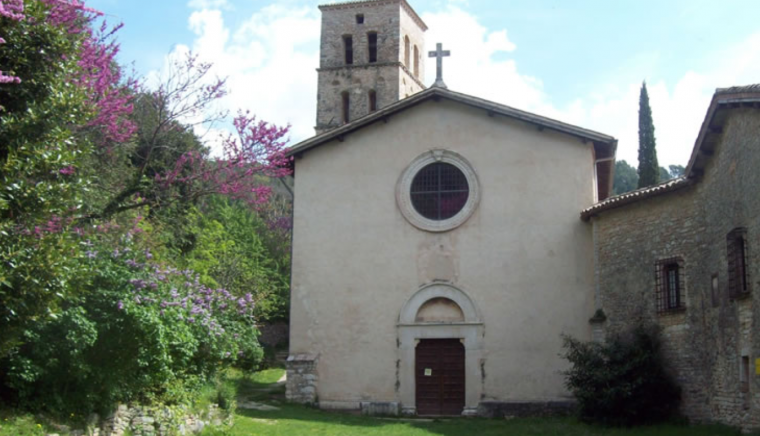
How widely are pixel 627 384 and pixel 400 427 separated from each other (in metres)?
4.78

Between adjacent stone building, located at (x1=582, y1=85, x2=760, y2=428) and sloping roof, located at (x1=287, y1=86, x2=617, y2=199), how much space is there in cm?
216

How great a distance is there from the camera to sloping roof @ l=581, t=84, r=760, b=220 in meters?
13.2

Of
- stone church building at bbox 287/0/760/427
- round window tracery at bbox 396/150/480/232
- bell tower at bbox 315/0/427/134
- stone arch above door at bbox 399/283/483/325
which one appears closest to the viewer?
stone church building at bbox 287/0/760/427

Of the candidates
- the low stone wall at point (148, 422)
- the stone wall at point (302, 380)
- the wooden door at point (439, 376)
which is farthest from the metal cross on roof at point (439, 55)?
the low stone wall at point (148, 422)

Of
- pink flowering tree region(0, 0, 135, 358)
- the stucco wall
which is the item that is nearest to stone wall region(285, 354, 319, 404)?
the stucco wall

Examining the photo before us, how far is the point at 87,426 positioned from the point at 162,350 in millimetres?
1589

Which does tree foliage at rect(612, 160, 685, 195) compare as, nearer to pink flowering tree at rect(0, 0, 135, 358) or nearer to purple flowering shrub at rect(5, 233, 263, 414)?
purple flowering shrub at rect(5, 233, 263, 414)

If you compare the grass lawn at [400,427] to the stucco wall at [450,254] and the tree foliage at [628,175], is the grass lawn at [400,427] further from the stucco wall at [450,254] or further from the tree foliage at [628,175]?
the tree foliage at [628,175]

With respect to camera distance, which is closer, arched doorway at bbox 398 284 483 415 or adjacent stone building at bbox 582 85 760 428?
adjacent stone building at bbox 582 85 760 428

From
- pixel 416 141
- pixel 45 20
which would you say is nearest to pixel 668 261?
pixel 416 141

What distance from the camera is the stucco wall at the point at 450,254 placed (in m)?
20.7

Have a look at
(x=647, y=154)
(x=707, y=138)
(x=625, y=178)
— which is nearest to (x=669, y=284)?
(x=707, y=138)

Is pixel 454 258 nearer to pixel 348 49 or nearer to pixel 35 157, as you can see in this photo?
pixel 35 157

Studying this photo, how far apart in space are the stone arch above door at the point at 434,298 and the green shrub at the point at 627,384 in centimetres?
364
